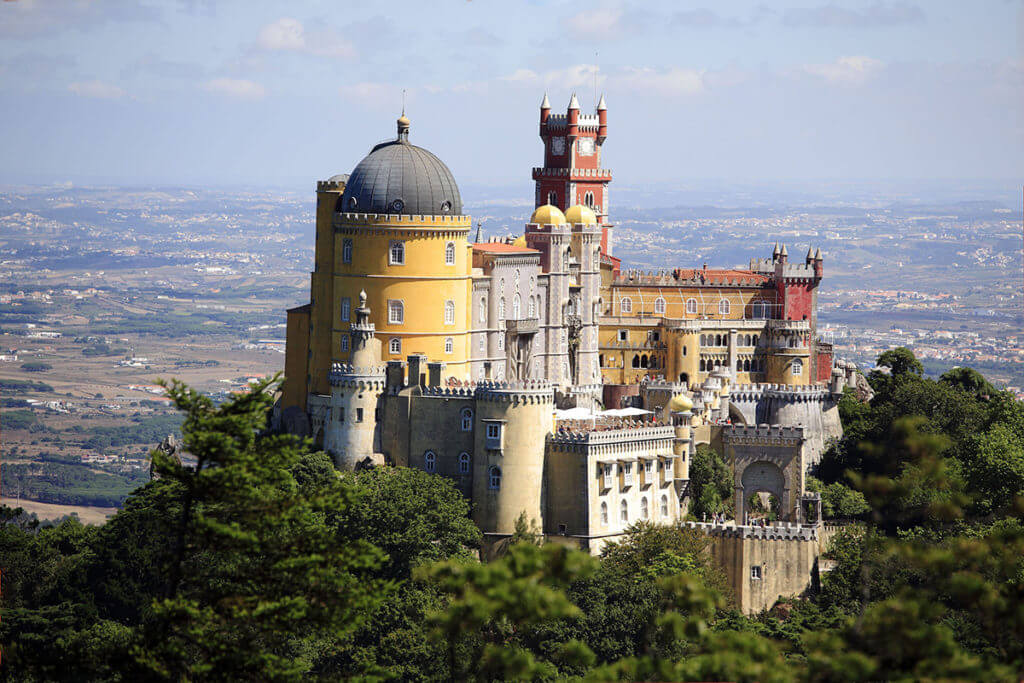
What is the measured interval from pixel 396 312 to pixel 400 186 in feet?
23.6

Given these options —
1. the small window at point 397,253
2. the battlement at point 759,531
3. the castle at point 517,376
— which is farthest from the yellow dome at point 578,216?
the battlement at point 759,531

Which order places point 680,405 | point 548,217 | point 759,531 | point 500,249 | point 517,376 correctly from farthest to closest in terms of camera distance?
point 548,217, point 500,249, point 517,376, point 680,405, point 759,531

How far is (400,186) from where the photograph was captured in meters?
109

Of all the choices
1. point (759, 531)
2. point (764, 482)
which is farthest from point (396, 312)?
point (759, 531)

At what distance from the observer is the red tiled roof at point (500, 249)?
117 meters

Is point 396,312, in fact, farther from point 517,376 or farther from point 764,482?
point 764,482

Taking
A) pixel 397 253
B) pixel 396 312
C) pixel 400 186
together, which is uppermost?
pixel 400 186

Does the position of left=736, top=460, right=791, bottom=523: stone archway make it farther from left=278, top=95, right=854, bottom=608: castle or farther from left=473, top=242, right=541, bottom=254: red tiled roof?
left=473, top=242, right=541, bottom=254: red tiled roof

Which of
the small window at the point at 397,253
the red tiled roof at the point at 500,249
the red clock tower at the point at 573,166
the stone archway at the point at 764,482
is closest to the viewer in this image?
the stone archway at the point at 764,482

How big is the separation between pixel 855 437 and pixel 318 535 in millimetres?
69911

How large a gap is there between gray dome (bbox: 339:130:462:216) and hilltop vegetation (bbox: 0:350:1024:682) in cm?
1566

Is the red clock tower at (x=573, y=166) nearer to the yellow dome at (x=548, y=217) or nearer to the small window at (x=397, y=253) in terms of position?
the yellow dome at (x=548, y=217)

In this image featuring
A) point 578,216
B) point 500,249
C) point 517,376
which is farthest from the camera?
point 578,216

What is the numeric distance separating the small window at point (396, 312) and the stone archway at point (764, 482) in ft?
69.3
